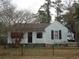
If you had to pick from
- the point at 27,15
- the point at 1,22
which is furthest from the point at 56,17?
the point at 1,22

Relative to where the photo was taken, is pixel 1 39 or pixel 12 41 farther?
pixel 1 39

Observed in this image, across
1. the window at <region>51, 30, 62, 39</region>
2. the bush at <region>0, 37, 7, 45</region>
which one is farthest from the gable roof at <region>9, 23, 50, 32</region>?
the bush at <region>0, 37, 7, 45</region>

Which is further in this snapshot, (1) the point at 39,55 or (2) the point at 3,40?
(2) the point at 3,40

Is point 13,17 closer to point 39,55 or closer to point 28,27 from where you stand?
point 28,27

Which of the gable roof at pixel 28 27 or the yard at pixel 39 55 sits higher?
the gable roof at pixel 28 27

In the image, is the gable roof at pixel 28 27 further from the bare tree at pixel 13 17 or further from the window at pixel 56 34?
the window at pixel 56 34

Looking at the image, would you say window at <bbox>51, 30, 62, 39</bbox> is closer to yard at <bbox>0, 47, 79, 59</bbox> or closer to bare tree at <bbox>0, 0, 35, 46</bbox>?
bare tree at <bbox>0, 0, 35, 46</bbox>

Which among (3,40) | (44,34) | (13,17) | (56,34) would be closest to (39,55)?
(13,17)

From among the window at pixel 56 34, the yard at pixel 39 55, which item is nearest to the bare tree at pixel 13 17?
the window at pixel 56 34

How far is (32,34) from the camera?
3738 cm

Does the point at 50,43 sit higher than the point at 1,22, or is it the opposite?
the point at 1,22

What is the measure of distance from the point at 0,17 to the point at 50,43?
956cm

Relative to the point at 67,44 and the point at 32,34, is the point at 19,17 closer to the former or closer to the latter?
the point at 32,34

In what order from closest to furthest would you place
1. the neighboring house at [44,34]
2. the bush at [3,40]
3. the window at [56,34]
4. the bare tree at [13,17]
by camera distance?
the bare tree at [13,17] → the neighboring house at [44,34] → the window at [56,34] → the bush at [3,40]
